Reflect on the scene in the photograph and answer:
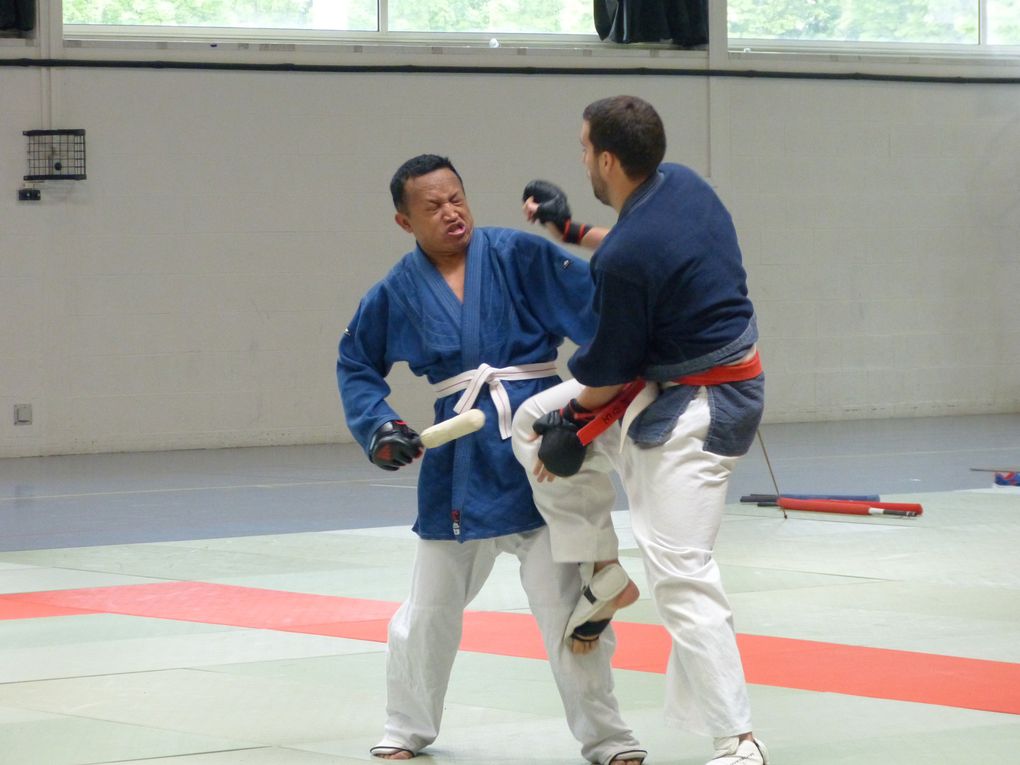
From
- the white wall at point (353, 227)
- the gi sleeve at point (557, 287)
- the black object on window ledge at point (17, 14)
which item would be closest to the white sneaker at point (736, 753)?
the gi sleeve at point (557, 287)

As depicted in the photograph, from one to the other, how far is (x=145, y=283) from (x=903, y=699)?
338 inches

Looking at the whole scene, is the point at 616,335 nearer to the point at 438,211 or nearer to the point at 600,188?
the point at 600,188

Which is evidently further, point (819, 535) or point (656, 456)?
point (819, 535)

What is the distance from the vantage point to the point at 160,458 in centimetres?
1093

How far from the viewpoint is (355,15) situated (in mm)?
11938

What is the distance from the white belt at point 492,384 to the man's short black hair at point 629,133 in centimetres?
61

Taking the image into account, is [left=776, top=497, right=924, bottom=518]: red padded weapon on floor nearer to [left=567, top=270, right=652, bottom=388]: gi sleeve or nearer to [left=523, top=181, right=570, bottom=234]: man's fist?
[left=523, top=181, right=570, bottom=234]: man's fist

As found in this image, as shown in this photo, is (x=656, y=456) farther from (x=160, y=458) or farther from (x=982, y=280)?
(x=982, y=280)

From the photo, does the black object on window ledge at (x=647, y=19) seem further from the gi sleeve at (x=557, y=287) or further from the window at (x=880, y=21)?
the gi sleeve at (x=557, y=287)

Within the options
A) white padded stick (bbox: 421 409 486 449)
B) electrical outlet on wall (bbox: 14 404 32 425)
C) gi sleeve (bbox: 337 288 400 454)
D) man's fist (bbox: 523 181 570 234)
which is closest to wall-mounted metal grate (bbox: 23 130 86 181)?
electrical outlet on wall (bbox: 14 404 32 425)

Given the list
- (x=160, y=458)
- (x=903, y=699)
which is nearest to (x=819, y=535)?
(x=903, y=699)

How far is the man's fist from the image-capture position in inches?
133

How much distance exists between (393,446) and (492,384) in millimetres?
289

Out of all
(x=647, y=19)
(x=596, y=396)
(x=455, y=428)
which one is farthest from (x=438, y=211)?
(x=647, y=19)
